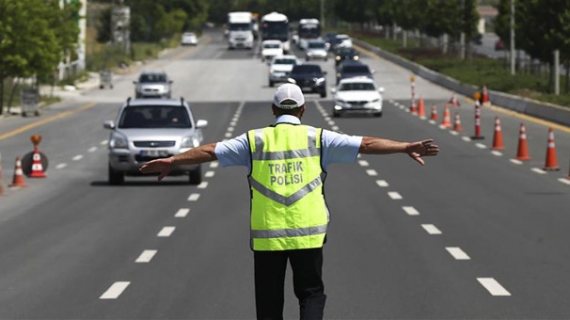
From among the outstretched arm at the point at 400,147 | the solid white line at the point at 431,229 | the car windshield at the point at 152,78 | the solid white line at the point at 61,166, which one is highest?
the outstretched arm at the point at 400,147

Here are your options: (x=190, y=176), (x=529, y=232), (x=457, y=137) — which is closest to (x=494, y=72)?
(x=457, y=137)

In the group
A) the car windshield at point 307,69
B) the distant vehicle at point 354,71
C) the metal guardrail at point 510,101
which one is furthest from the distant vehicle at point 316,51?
the car windshield at point 307,69

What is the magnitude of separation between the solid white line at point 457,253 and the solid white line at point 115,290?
3.74 metres

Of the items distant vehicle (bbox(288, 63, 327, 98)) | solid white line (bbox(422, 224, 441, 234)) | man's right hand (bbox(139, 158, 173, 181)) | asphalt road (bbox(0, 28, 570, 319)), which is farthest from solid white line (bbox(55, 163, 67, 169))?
distant vehicle (bbox(288, 63, 327, 98))

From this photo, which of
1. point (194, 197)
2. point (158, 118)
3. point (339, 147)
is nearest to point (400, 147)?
point (339, 147)

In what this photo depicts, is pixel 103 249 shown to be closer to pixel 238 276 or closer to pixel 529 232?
pixel 238 276

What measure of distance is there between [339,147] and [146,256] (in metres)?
8.86

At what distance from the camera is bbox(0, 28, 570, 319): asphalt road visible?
12844 mm

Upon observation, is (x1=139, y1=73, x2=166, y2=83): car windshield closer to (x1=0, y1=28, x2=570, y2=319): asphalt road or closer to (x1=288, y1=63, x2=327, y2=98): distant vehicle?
(x1=288, y1=63, x2=327, y2=98): distant vehicle

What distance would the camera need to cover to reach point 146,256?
1644 cm

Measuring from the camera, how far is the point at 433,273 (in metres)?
14.8

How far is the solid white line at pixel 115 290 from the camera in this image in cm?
1332

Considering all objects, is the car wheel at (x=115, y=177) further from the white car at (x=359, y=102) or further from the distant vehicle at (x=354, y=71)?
the distant vehicle at (x=354, y=71)

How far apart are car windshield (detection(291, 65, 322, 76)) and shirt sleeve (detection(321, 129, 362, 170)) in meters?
62.6
